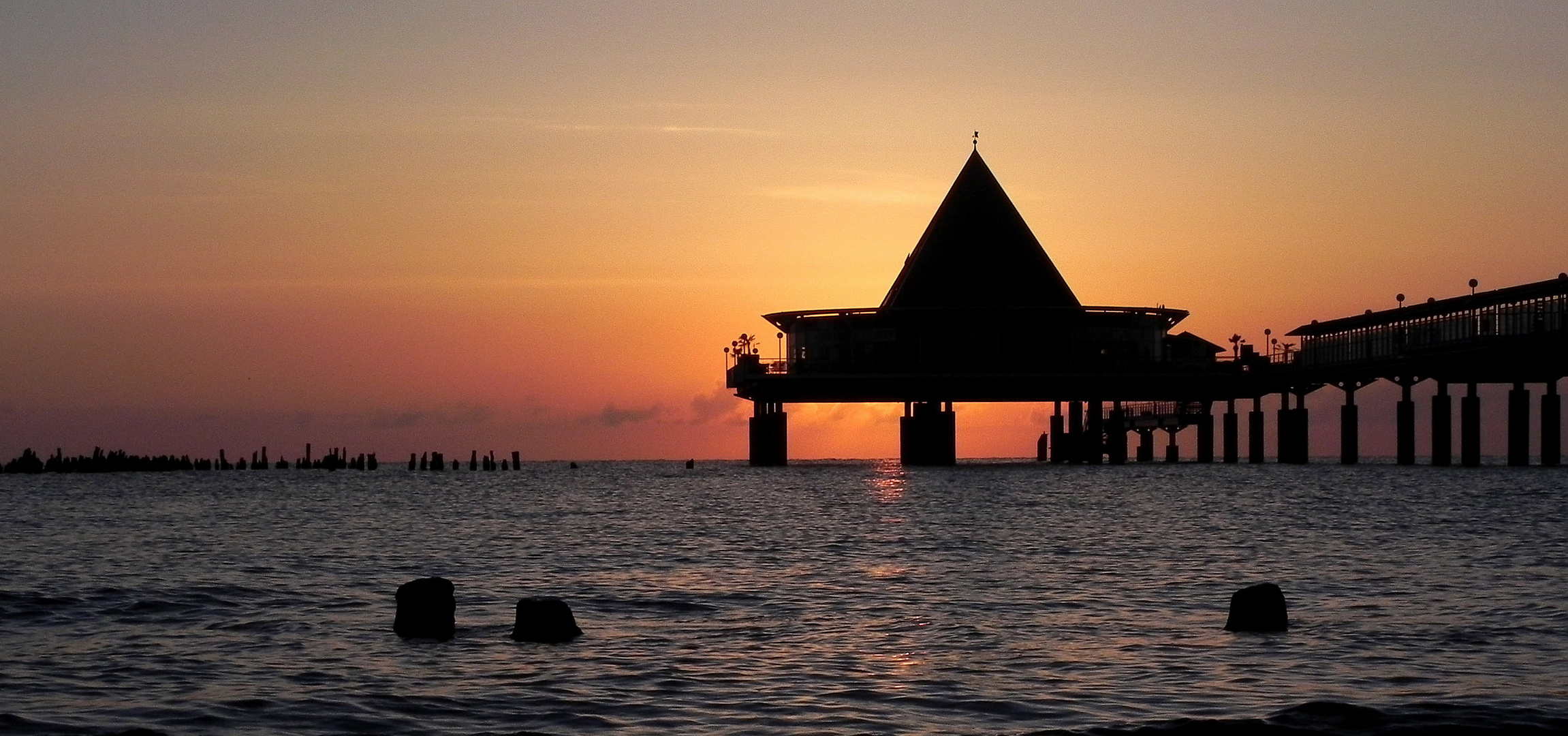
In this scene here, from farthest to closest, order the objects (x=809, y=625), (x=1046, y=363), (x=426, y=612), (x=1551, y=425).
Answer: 1. (x=1046, y=363)
2. (x=1551, y=425)
3. (x=809, y=625)
4. (x=426, y=612)

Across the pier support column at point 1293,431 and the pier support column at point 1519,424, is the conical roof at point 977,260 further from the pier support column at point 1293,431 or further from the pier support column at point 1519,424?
the pier support column at point 1519,424

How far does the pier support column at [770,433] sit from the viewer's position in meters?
137

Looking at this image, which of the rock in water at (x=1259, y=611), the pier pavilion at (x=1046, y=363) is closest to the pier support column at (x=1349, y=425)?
the pier pavilion at (x=1046, y=363)

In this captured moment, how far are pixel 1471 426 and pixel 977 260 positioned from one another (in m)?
44.3

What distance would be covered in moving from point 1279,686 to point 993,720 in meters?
3.76

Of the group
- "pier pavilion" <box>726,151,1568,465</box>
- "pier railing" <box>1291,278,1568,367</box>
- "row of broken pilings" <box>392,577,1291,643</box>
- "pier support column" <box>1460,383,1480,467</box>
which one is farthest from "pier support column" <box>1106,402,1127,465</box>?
"row of broken pilings" <box>392,577,1291,643</box>

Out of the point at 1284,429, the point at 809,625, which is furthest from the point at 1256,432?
the point at 809,625

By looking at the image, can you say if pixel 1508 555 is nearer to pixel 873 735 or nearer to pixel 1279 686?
pixel 1279 686

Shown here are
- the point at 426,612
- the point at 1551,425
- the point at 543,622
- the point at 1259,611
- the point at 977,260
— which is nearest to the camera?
the point at 543,622

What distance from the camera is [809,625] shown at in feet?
86.4

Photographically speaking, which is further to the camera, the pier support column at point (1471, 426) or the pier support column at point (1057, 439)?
the pier support column at point (1057, 439)

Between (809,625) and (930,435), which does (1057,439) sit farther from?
(809,625)

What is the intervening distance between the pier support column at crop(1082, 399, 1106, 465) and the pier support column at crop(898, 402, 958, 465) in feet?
37.3

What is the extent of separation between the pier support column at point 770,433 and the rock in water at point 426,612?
111 m
